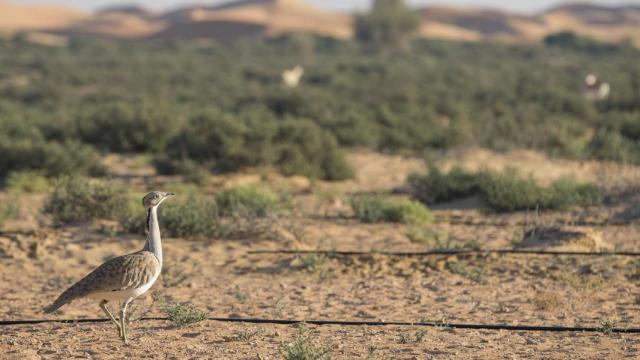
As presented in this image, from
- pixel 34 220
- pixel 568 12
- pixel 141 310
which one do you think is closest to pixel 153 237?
pixel 141 310

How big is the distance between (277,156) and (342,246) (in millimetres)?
5454

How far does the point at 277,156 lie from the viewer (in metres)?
15.2

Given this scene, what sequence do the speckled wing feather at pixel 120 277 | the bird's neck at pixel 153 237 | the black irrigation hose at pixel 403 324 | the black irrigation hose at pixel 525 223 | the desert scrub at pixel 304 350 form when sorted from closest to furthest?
1. the desert scrub at pixel 304 350
2. the speckled wing feather at pixel 120 277
3. the bird's neck at pixel 153 237
4. the black irrigation hose at pixel 403 324
5. the black irrigation hose at pixel 525 223

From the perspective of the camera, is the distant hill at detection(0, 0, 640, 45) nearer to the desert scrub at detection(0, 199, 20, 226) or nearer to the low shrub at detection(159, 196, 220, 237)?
the desert scrub at detection(0, 199, 20, 226)

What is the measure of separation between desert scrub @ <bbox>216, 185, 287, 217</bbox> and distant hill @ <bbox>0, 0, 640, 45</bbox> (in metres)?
78.9

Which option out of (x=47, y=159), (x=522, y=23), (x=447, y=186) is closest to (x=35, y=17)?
(x=522, y=23)

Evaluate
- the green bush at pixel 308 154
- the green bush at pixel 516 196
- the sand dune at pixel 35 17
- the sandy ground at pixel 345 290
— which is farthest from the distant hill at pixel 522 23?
the sandy ground at pixel 345 290

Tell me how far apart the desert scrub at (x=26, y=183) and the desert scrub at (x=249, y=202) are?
3308 mm

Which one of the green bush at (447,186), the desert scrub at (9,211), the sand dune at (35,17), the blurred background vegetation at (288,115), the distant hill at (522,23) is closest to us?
the desert scrub at (9,211)

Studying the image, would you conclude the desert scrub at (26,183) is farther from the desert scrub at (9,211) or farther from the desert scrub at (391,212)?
the desert scrub at (391,212)

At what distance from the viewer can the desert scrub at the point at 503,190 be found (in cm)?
1177

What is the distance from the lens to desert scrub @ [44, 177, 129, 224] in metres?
10.6

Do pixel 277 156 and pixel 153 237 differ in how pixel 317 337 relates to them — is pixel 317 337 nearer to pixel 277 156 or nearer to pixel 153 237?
pixel 153 237

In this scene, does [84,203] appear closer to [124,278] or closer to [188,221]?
[188,221]
